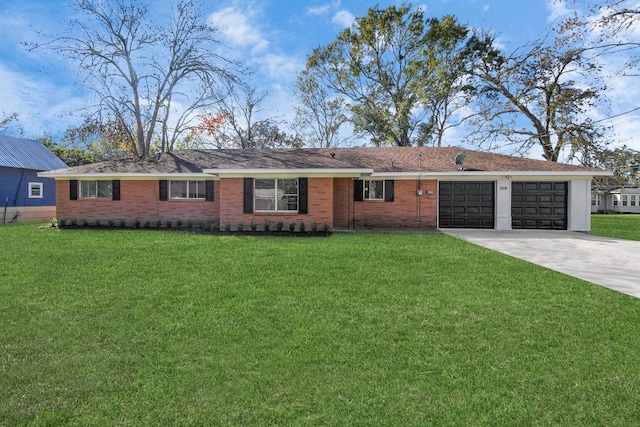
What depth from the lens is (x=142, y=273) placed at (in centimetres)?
614

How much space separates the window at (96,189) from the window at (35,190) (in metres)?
9.45

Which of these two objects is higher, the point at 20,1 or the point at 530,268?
the point at 20,1

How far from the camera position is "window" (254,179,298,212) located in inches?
512

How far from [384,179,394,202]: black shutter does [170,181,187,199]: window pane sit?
28.3 ft

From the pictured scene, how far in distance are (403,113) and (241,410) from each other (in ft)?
80.8

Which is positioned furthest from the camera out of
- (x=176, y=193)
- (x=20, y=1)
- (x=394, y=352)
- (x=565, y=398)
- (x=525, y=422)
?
(x=176, y=193)

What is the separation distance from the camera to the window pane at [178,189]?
48.8ft

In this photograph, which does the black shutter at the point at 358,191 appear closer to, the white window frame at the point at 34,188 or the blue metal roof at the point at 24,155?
the blue metal roof at the point at 24,155

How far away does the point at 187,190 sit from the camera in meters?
14.8

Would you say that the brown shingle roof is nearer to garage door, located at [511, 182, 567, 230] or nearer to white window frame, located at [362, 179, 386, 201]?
white window frame, located at [362, 179, 386, 201]

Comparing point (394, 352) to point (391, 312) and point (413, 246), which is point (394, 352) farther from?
point (413, 246)

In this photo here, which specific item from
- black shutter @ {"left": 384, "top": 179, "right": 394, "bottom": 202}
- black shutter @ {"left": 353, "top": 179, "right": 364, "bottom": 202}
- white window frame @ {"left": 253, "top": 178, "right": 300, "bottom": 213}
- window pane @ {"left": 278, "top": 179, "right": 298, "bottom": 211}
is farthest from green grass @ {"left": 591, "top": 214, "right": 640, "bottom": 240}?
white window frame @ {"left": 253, "top": 178, "right": 300, "bottom": 213}

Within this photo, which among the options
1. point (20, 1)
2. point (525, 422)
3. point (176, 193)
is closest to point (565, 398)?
point (525, 422)

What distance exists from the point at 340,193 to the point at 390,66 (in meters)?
16.1
